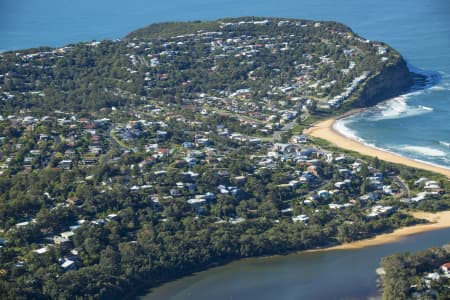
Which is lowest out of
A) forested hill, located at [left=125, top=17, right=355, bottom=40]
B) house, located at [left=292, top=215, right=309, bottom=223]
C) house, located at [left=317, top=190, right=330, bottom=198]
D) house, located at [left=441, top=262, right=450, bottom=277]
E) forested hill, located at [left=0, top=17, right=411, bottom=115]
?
house, located at [left=292, top=215, right=309, bottom=223]

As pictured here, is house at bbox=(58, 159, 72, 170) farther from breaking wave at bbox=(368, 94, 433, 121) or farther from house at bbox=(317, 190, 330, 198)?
breaking wave at bbox=(368, 94, 433, 121)

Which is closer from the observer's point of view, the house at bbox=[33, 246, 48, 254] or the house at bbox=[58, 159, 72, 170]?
the house at bbox=[33, 246, 48, 254]

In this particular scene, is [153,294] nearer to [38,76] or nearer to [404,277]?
[404,277]

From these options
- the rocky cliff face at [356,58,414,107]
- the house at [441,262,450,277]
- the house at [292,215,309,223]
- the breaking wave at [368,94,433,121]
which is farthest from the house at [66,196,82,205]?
the rocky cliff face at [356,58,414,107]

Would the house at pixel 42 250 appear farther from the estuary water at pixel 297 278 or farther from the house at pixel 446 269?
the house at pixel 446 269

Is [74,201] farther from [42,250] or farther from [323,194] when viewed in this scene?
[323,194]

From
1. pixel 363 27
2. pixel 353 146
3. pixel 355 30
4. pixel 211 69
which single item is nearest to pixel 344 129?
pixel 353 146

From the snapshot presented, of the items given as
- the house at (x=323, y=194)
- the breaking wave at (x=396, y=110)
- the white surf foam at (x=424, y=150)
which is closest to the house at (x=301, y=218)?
the house at (x=323, y=194)
